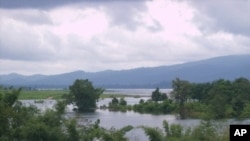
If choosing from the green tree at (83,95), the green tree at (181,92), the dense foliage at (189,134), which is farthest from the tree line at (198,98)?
the dense foliage at (189,134)

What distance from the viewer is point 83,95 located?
57.5 m

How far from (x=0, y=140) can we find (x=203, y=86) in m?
41.9

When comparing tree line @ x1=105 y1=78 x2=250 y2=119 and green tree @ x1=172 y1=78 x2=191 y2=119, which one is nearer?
tree line @ x1=105 y1=78 x2=250 y2=119

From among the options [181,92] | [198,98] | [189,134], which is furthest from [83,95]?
[189,134]

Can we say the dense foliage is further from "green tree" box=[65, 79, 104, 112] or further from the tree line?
"green tree" box=[65, 79, 104, 112]

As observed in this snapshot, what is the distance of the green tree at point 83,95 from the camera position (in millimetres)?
56125

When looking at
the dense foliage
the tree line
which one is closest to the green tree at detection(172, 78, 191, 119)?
the tree line

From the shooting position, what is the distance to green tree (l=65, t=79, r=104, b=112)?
5612 centimetres

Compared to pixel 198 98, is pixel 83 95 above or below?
above

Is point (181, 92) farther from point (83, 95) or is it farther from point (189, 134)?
point (189, 134)

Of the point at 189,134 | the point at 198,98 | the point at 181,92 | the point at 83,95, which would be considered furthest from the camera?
the point at 83,95

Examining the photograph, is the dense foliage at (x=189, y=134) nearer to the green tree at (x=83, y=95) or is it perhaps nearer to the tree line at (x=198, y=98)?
the tree line at (x=198, y=98)

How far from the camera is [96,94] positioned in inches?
2274

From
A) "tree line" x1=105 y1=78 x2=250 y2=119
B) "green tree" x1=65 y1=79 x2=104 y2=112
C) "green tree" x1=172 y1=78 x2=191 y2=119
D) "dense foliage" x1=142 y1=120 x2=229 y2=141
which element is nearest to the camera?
"dense foliage" x1=142 y1=120 x2=229 y2=141
